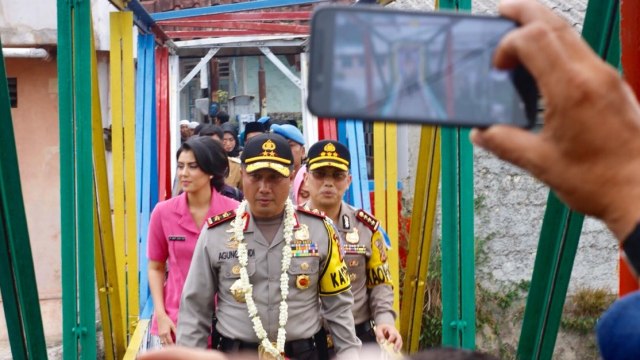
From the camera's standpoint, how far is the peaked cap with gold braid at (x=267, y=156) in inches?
142

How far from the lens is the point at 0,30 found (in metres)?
8.45

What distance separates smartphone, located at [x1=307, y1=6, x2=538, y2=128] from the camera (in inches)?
42.9

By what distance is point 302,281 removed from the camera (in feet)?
11.4

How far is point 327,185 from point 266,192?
92 centimetres

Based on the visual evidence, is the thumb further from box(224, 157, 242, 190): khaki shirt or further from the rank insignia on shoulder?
box(224, 157, 242, 190): khaki shirt

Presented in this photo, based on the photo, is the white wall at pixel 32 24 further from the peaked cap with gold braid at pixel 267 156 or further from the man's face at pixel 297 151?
the peaked cap with gold braid at pixel 267 156

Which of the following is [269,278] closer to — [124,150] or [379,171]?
[124,150]

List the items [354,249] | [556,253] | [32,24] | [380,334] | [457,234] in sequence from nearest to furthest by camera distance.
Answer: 1. [556,253]
2. [457,234]
3. [380,334]
4. [354,249]
5. [32,24]

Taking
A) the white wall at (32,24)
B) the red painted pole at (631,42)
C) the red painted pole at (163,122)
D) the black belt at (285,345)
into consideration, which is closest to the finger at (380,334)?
the black belt at (285,345)

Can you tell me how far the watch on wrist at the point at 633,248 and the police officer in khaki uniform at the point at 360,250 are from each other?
3053 mm

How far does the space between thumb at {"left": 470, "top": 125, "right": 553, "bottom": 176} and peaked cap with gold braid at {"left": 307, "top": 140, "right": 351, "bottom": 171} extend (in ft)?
11.3

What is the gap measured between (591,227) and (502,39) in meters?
5.75

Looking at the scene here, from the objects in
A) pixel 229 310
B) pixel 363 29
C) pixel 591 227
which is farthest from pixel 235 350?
pixel 591 227

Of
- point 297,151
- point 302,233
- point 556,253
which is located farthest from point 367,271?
point 297,151
